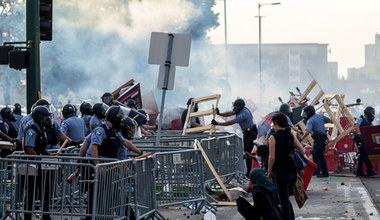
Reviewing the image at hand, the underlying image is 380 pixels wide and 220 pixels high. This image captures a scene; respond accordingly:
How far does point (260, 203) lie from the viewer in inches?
351

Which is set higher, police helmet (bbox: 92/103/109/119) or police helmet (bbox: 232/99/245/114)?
police helmet (bbox: 232/99/245/114)

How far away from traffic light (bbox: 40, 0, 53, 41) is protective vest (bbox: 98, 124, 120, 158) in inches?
211

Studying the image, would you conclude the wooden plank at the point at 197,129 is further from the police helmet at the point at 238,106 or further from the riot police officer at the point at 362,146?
the riot police officer at the point at 362,146

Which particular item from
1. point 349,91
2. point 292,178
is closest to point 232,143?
Answer: point 292,178

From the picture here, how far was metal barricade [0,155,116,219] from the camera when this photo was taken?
865 centimetres

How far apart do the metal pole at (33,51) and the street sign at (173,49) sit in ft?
7.27

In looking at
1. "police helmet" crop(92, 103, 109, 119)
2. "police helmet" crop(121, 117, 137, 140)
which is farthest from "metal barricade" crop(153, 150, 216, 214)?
"police helmet" crop(92, 103, 109, 119)

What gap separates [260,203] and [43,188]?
251cm

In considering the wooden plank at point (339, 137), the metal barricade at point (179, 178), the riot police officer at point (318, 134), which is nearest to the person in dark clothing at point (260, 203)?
the metal barricade at point (179, 178)

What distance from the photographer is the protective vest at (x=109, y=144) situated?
30.9 ft

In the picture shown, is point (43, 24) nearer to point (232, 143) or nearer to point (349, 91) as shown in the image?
point (232, 143)

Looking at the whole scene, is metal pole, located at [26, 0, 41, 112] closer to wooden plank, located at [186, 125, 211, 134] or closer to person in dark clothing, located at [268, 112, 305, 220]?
person in dark clothing, located at [268, 112, 305, 220]

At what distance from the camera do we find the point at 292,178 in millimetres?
9836

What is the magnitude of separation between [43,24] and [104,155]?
18.3 feet
